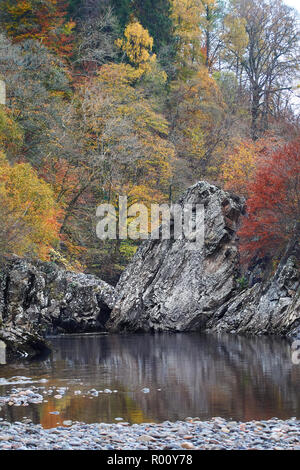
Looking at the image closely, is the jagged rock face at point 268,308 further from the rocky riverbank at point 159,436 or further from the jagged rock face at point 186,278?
the rocky riverbank at point 159,436

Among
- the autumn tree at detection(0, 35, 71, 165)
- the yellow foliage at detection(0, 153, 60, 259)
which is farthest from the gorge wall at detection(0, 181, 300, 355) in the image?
the autumn tree at detection(0, 35, 71, 165)

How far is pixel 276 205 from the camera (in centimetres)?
2625

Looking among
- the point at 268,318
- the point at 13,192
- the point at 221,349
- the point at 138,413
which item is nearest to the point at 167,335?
the point at 268,318

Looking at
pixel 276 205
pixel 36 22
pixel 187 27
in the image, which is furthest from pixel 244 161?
pixel 187 27

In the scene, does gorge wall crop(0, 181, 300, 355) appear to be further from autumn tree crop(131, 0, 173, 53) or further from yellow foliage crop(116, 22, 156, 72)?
autumn tree crop(131, 0, 173, 53)

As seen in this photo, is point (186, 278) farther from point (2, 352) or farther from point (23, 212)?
point (2, 352)

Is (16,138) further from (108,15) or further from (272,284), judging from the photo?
(108,15)

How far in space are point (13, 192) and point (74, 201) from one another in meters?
11.6

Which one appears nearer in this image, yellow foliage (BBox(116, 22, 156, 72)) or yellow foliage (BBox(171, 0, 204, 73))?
yellow foliage (BBox(116, 22, 156, 72))

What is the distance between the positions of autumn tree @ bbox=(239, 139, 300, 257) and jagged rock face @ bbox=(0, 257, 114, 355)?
7.89 m

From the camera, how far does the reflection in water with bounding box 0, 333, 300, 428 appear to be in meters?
11.3

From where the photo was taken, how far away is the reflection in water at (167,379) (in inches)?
446

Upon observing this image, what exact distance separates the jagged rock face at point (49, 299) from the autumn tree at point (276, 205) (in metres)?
7.89

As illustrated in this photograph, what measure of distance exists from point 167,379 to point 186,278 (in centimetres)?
1418
